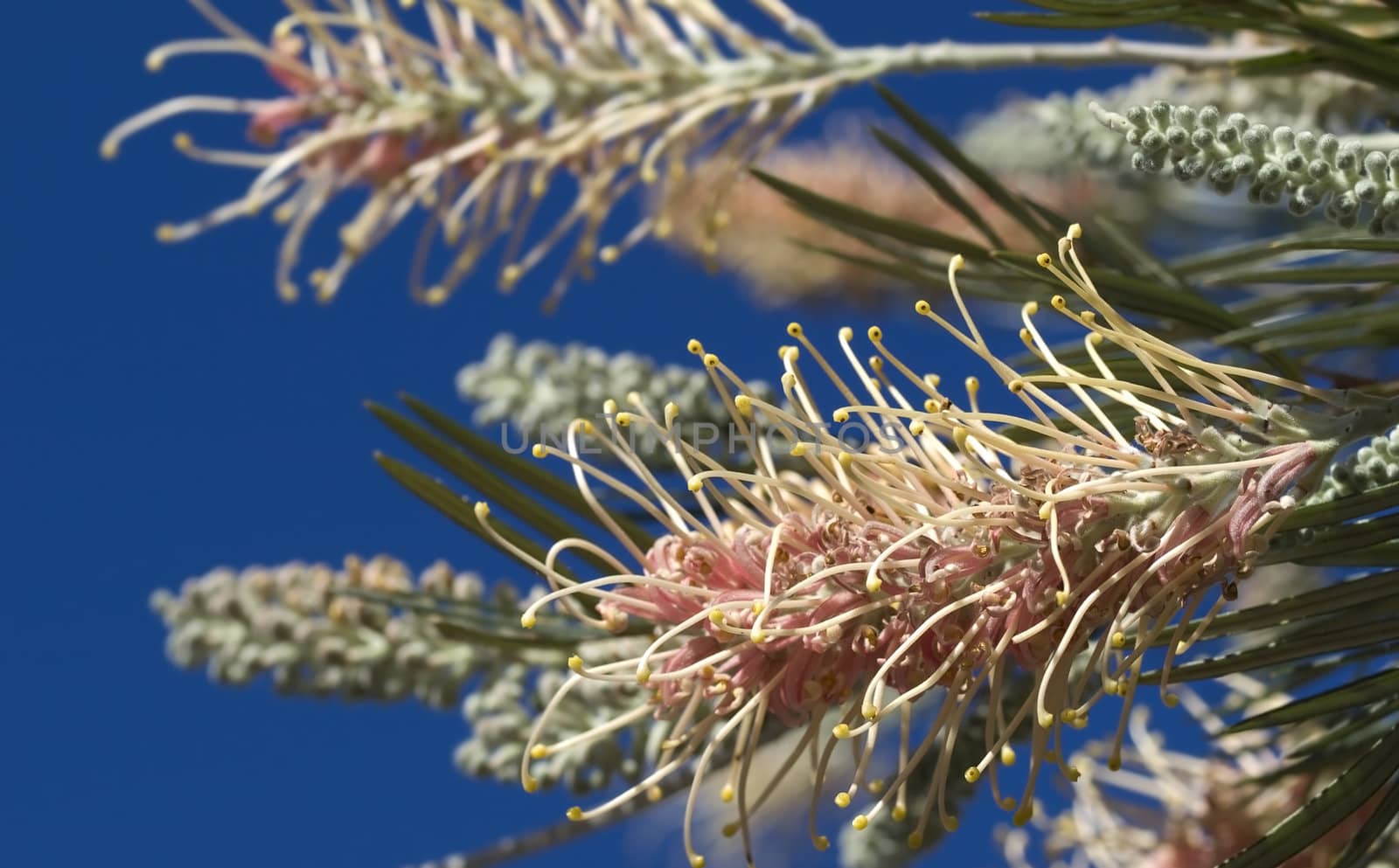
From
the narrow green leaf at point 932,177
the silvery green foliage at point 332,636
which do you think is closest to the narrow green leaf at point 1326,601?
the narrow green leaf at point 932,177

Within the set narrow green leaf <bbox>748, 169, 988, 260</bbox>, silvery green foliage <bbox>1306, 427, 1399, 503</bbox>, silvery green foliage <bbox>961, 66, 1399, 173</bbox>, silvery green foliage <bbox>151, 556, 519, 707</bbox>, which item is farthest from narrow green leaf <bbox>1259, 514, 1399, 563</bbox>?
silvery green foliage <bbox>151, 556, 519, 707</bbox>

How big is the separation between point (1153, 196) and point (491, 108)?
2.32ft

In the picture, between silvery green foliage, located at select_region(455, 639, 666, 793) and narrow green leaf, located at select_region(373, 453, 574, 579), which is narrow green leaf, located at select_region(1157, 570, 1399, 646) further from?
silvery green foliage, located at select_region(455, 639, 666, 793)

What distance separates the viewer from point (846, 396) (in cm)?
50

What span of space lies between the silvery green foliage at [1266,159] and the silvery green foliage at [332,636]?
0.54 meters

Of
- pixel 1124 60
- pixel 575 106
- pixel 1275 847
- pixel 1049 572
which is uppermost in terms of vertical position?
pixel 575 106

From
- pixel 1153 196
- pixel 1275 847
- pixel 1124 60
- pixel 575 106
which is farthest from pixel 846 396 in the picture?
pixel 1153 196

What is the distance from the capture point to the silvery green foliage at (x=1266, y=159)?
46 centimetres

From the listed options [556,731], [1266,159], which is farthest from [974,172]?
[556,731]

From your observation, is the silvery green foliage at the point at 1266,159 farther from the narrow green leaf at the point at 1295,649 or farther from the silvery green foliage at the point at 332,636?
the silvery green foliage at the point at 332,636

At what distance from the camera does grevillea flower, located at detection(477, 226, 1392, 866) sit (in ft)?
1.50

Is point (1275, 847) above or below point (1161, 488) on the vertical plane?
below

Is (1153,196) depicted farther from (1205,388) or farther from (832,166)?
(1205,388)

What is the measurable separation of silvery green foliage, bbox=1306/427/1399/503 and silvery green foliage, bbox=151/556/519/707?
53cm
